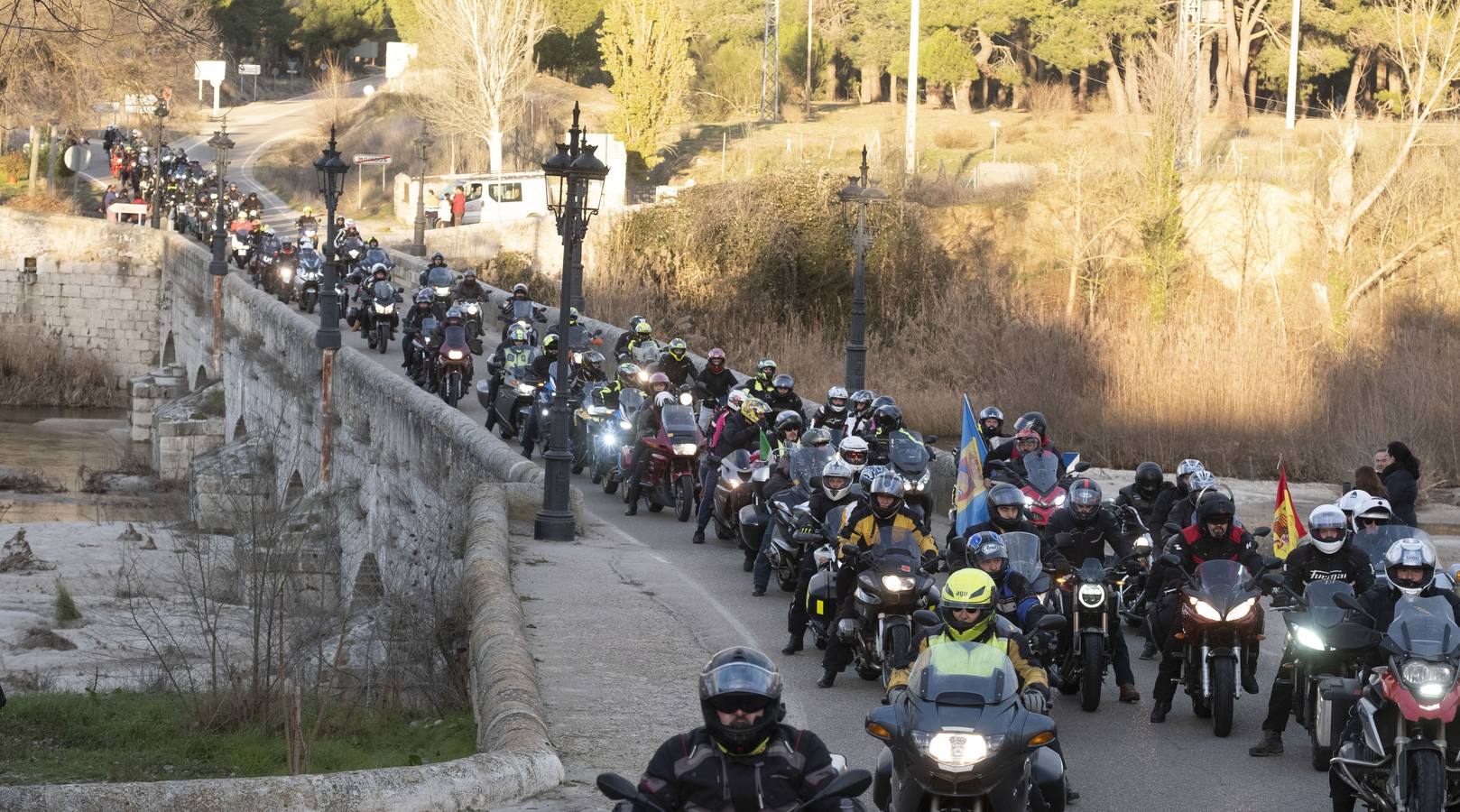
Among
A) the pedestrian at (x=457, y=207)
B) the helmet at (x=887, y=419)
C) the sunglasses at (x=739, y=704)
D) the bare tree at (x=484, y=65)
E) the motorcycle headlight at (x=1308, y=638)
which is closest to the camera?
the sunglasses at (x=739, y=704)

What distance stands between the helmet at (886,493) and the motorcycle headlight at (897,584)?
0.73 meters

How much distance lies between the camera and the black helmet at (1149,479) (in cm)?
1431

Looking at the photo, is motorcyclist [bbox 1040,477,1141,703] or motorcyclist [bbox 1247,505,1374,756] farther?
motorcyclist [bbox 1040,477,1141,703]

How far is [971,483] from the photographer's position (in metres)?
15.3

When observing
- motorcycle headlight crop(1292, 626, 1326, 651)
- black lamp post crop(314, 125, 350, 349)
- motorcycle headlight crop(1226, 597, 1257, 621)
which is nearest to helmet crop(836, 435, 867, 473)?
motorcycle headlight crop(1226, 597, 1257, 621)

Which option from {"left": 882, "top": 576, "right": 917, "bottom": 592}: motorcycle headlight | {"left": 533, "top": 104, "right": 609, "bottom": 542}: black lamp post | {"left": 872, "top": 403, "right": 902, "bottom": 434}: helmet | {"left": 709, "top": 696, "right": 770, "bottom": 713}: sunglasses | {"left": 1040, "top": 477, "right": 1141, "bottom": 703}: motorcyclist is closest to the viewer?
{"left": 709, "top": 696, "right": 770, "bottom": 713}: sunglasses

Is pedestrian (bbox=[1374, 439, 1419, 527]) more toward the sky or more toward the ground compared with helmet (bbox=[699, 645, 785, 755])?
more toward the ground

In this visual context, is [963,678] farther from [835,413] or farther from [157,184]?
[157,184]

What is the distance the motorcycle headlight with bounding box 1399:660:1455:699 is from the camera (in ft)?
27.6

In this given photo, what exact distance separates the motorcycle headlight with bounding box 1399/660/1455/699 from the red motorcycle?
40.6ft

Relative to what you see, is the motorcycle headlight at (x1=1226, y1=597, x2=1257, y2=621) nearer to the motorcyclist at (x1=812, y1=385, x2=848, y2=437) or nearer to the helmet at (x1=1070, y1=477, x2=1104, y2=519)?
the helmet at (x1=1070, y1=477, x2=1104, y2=519)

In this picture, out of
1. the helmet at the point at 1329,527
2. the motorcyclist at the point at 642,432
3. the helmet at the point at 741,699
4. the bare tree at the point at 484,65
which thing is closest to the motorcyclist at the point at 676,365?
the motorcyclist at the point at 642,432

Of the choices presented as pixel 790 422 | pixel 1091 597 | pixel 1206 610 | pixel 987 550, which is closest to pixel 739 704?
pixel 987 550

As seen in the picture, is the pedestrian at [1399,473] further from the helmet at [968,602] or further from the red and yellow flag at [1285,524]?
the helmet at [968,602]
